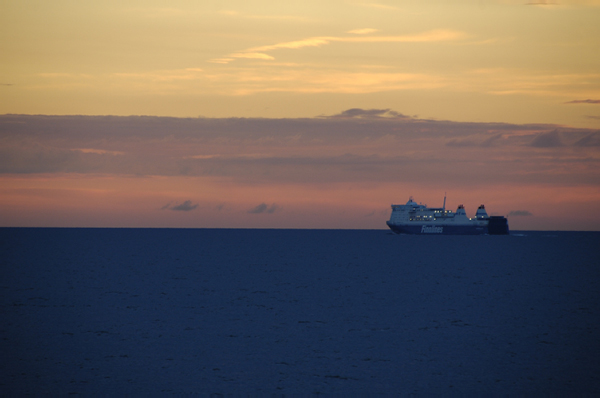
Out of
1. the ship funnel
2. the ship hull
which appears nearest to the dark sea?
the ship hull

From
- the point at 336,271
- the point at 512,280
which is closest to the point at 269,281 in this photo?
the point at 336,271

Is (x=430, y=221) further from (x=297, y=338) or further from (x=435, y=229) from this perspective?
(x=297, y=338)

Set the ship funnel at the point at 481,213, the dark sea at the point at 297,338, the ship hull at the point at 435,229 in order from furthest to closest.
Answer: the ship funnel at the point at 481,213, the ship hull at the point at 435,229, the dark sea at the point at 297,338

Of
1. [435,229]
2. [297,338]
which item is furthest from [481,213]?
[297,338]

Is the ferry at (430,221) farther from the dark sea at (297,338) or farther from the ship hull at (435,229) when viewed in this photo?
the dark sea at (297,338)

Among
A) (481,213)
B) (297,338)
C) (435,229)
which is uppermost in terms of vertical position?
(481,213)

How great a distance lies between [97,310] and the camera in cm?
3497

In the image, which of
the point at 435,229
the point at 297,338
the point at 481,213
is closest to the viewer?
the point at 297,338

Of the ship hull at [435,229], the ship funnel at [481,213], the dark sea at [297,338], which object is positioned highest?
the ship funnel at [481,213]

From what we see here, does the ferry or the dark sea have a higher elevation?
the ferry

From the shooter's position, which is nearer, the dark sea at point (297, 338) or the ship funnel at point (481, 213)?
the dark sea at point (297, 338)

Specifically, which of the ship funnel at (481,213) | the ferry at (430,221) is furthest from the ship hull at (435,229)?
the ship funnel at (481,213)

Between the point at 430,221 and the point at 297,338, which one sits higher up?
the point at 430,221

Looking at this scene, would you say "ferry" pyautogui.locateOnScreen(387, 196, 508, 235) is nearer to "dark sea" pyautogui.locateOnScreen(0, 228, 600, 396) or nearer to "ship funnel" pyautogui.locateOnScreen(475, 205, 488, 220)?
"ship funnel" pyautogui.locateOnScreen(475, 205, 488, 220)
